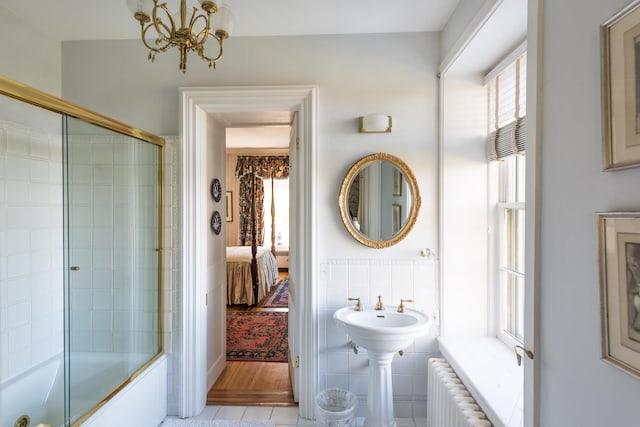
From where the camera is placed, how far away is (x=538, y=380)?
1099 mm

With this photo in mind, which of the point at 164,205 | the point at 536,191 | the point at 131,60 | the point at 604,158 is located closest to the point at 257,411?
the point at 164,205

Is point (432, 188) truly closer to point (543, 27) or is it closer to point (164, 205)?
point (543, 27)

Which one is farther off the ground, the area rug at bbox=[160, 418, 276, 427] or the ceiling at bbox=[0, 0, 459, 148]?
the ceiling at bbox=[0, 0, 459, 148]

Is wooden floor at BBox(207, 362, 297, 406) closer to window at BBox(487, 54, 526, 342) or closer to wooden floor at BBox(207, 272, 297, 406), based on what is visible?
wooden floor at BBox(207, 272, 297, 406)

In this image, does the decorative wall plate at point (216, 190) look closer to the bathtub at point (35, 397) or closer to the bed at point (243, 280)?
the bathtub at point (35, 397)

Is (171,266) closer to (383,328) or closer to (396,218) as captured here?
(383,328)

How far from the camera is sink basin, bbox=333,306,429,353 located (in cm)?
180

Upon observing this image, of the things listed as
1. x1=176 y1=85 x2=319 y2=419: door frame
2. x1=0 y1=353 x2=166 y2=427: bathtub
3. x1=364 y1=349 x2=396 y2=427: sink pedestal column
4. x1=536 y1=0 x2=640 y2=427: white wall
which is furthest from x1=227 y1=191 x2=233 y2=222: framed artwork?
x1=536 y1=0 x2=640 y2=427: white wall

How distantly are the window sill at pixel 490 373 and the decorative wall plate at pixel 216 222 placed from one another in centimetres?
187

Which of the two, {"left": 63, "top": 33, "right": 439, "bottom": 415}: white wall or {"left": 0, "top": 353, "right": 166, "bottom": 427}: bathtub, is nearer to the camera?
{"left": 0, "top": 353, "right": 166, "bottom": 427}: bathtub

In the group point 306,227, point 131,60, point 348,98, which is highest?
point 131,60

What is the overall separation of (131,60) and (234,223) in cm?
510

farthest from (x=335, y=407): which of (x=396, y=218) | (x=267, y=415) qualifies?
(x=396, y=218)

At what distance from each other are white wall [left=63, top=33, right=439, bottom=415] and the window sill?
0.30 m
